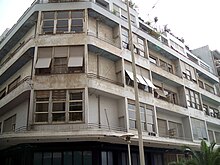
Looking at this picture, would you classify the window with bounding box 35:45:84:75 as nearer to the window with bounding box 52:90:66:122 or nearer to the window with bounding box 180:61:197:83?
the window with bounding box 52:90:66:122

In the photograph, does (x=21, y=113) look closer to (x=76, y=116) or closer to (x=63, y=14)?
(x=76, y=116)

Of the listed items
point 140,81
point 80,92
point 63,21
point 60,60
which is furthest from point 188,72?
point 60,60

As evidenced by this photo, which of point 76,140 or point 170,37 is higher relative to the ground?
point 170,37

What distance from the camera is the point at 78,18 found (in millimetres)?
19859

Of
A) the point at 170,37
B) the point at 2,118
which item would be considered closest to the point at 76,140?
the point at 2,118

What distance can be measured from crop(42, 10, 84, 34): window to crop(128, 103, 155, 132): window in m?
7.51

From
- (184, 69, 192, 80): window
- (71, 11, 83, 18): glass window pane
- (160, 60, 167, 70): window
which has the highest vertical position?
(71, 11, 83, 18): glass window pane

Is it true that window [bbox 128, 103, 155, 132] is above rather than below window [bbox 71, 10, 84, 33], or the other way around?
below

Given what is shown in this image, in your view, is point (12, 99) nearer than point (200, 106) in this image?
Yes

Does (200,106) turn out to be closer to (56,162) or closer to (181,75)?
(181,75)

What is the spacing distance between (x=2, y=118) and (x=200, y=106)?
70.6 ft

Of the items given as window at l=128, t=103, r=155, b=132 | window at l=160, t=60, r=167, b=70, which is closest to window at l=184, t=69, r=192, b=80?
window at l=160, t=60, r=167, b=70

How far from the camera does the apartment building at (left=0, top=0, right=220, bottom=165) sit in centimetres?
1638

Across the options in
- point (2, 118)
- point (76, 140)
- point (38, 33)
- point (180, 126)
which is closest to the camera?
point (76, 140)
